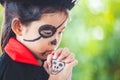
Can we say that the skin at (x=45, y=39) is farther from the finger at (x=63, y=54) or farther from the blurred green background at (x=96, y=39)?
the blurred green background at (x=96, y=39)

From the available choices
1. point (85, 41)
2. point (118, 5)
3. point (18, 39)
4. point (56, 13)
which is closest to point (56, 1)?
point (56, 13)

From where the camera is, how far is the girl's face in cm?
101

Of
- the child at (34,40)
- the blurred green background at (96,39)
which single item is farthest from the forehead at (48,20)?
the blurred green background at (96,39)

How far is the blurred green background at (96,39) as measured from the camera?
5.41ft

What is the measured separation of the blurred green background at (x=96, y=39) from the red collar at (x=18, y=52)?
1.79 feet

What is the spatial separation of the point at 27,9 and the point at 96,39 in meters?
0.78

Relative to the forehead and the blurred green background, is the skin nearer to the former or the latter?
the forehead

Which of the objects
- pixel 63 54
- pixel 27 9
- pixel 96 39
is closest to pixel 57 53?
pixel 63 54

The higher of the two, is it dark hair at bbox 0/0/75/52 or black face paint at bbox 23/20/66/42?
dark hair at bbox 0/0/75/52

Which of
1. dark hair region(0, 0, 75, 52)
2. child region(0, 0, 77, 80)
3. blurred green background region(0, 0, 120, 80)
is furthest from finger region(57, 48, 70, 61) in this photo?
blurred green background region(0, 0, 120, 80)

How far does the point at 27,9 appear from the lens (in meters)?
1.01

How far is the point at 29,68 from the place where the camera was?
1.01 meters

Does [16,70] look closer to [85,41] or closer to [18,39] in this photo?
[18,39]

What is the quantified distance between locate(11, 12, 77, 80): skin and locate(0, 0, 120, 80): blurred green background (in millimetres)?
512
